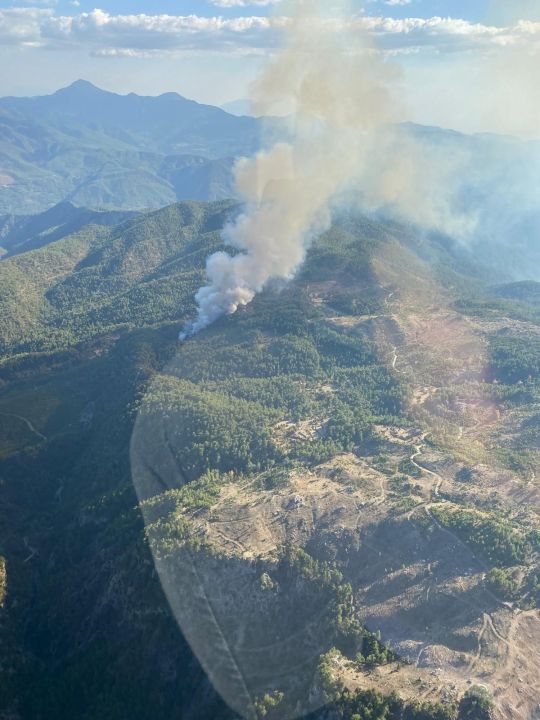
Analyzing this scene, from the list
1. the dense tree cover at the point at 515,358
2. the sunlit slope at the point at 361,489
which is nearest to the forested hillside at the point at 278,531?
the sunlit slope at the point at 361,489

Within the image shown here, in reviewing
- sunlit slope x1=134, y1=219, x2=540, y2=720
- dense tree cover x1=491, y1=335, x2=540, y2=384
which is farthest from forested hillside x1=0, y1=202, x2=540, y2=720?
dense tree cover x1=491, y1=335, x2=540, y2=384

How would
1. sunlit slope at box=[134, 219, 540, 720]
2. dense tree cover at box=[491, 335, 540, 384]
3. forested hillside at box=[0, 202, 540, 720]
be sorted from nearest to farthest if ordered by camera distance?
1. forested hillside at box=[0, 202, 540, 720]
2. sunlit slope at box=[134, 219, 540, 720]
3. dense tree cover at box=[491, 335, 540, 384]

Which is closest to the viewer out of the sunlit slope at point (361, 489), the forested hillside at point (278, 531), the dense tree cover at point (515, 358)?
the forested hillside at point (278, 531)

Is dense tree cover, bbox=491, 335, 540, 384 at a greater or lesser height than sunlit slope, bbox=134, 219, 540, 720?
lesser

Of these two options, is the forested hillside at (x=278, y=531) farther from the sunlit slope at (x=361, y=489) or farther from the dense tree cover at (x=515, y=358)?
the dense tree cover at (x=515, y=358)

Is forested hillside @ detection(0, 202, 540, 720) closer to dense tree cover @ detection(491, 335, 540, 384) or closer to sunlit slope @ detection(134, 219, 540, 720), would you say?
sunlit slope @ detection(134, 219, 540, 720)

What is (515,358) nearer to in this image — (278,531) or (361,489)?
(361,489)

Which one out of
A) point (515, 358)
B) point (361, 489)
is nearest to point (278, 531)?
point (361, 489)

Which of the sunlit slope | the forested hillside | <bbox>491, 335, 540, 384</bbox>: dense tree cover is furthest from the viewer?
<bbox>491, 335, 540, 384</bbox>: dense tree cover
